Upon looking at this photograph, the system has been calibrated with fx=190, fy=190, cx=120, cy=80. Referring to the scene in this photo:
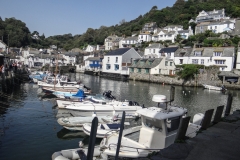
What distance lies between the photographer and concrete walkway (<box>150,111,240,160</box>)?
5742 mm

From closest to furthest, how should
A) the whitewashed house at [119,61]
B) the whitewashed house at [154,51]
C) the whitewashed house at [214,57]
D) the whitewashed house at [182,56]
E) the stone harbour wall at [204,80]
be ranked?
the stone harbour wall at [204,80] < the whitewashed house at [214,57] < the whitewashed house at [182,56] < the whitewashed house at [119,61] < the whitewashed house at [154,51]

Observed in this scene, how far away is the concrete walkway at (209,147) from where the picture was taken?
5.74 meters

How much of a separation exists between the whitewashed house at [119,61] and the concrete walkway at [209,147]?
56.1m

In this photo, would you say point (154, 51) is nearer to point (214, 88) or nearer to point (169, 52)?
point (169, 52)

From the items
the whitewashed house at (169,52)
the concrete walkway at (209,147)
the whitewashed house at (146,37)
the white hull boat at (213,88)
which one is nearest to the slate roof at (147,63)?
the whitewashed house at (169,52)

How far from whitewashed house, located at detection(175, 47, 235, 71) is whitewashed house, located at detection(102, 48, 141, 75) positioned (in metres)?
18.6

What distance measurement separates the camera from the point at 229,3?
9469cm

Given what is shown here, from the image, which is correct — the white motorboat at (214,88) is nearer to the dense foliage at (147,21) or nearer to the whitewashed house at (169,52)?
the whitewashed house at (169,52)

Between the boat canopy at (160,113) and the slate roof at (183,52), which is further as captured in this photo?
the slate roof at (183,52)

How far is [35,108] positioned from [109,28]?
122152 millimetres

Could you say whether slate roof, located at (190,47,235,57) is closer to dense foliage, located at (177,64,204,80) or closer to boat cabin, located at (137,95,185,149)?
dense foliage, located at (177,64,204,80)

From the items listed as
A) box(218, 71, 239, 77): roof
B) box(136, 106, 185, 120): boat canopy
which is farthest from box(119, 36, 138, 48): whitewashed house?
box(136, 106, 185, 120): boat canopy

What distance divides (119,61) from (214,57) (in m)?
29.7

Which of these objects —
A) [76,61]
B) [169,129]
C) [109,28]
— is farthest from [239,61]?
[109,28]
